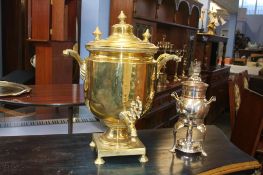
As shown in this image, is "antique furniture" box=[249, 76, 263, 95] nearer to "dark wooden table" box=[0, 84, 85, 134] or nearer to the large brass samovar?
"dark wooden table" box=[0, 84, 85, 134]

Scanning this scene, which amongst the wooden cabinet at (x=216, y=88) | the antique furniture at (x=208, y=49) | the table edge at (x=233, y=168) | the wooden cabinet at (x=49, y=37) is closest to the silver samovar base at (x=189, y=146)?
the table edge at (x=233, y=168)

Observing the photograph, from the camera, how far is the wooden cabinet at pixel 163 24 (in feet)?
8.38

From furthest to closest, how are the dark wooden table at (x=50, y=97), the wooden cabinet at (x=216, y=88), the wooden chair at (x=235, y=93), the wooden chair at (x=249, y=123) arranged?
1. the wooden cabinet at (x=216, y=88)
2. the wooden chair at (x=235, y=93)
3. the wooden chair at (x=249, y=123)
4. the dark wooden table at (x=50, y=97)

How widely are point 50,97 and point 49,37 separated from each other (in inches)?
48.8

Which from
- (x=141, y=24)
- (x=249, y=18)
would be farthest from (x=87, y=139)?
(x=249, y=18)

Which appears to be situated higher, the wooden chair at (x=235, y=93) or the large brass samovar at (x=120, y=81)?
the large brass samovar at (x=120, y=81)

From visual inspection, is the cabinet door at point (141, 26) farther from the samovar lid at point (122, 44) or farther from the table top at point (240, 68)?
the table top at point (240, 68)

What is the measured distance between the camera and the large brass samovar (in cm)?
90

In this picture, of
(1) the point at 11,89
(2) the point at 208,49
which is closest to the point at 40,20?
(1) the point at 11,89

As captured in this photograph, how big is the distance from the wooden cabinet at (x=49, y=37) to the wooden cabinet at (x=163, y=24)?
60cm

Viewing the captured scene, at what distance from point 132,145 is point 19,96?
1006mm

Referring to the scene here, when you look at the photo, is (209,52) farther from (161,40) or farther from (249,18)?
(249,18)

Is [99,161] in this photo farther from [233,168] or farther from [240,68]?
[240,68]

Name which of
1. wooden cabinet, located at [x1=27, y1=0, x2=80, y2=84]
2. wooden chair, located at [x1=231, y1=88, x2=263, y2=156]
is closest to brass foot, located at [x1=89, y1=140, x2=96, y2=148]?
wooden chair, located at [x1=231, y1=88, x2=263, y2=156]
